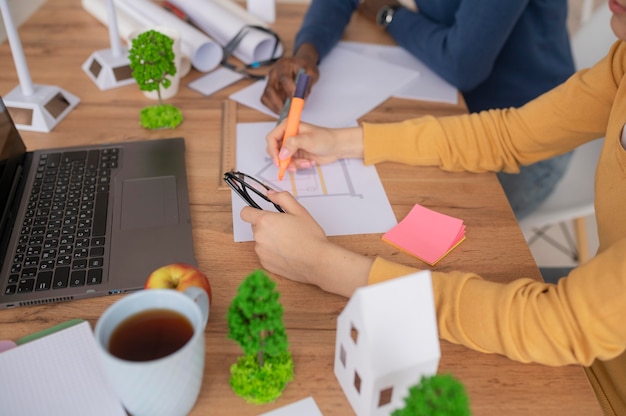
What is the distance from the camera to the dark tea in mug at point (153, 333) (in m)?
0.56

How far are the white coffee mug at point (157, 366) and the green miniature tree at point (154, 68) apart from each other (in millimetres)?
→ 565

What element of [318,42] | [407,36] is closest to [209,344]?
[318,42]

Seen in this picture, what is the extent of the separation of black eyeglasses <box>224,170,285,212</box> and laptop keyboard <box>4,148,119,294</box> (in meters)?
0.20

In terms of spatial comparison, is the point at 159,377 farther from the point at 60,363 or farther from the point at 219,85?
the point at 219,85

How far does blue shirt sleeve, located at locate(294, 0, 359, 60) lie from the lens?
1.33m

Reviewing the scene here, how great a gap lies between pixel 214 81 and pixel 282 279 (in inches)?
24.4

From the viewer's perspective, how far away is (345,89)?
4.05ft

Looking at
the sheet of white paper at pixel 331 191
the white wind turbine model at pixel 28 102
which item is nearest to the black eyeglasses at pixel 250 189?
the sheet of white paper at pixel 331 191

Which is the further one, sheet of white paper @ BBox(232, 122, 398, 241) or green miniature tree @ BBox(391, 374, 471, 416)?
sheet of white paper @ BBox(232, 122, 398, 241)

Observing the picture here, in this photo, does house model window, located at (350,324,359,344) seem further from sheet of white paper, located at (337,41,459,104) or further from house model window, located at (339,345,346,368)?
sheet of white paper, located at (337,41,459,104)

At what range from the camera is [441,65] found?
1291 mm

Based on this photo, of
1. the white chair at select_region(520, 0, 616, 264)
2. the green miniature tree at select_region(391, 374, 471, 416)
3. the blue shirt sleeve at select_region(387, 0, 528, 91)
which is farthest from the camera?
the white chair at select_region(520, 0, 616, 264)

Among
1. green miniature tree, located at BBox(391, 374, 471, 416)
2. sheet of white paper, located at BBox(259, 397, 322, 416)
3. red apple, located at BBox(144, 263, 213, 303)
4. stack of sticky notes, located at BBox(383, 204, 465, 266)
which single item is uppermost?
green miniature tree, located at BBox(391, 374, 471, 416)

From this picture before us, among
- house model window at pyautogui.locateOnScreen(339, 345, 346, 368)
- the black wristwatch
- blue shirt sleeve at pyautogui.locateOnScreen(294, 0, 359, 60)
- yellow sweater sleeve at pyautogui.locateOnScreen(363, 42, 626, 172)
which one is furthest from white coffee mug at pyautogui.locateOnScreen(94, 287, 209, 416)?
the black wristwatch
